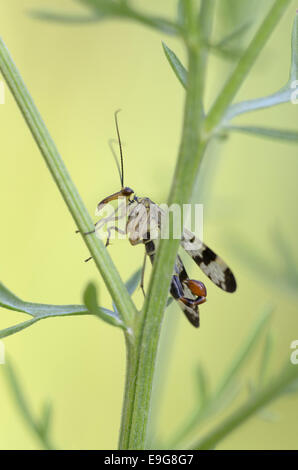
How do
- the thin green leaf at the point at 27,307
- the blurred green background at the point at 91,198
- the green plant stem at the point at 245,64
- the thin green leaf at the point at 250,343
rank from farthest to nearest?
the blurred green background at the point at 91,198, the thin green leaf at the point at 250,343, the thin green leaf at the point at 27,307, the green plant stem at the point at 245,64

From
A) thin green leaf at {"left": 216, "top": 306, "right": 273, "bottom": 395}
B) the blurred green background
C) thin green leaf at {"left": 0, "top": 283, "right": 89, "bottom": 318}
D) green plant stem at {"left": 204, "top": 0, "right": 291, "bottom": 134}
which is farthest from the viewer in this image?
the blurred green background

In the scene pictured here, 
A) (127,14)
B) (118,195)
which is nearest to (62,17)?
(127,14)

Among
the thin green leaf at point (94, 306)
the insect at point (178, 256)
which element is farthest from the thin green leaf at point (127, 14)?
the insect at point (178, 256)

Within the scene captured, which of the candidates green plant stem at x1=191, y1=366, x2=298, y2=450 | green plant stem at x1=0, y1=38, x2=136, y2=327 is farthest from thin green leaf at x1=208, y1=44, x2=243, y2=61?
green plant stem at x1=191, y1=366, x2=298, y2=450

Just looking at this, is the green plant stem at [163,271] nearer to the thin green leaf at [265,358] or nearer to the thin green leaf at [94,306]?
the thin green leaf at [94,306]

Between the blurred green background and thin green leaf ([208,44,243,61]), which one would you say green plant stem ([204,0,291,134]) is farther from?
the blurred green background
